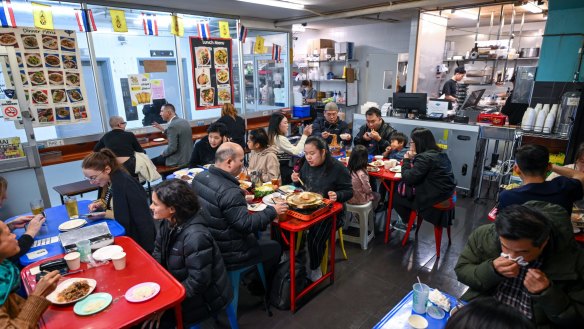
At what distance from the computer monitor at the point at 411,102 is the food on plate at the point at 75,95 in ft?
17.7

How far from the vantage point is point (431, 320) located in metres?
1.62

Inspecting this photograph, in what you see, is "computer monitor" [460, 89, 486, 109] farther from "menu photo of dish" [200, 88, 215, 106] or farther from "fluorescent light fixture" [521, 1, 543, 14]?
"menu photo of dish" [200, 88, 215, 106]

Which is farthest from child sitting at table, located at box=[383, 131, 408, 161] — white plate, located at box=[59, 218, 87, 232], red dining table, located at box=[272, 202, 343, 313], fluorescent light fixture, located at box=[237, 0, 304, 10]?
white plate, located at box=[59, 218, 87, 232]

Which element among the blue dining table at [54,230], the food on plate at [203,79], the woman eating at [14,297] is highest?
the food on plate at [203,79]

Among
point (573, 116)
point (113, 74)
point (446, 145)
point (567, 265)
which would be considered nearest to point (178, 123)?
point (113, 74)

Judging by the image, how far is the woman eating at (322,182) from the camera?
122 inches

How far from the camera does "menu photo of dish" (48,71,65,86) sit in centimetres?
482

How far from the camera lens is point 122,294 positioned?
176cm

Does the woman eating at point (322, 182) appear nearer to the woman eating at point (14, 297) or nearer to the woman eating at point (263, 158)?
the woman eating at point (263, 158)

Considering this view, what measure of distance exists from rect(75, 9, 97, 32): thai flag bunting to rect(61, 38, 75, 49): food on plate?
0.96 ft

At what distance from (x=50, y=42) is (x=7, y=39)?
0.48m

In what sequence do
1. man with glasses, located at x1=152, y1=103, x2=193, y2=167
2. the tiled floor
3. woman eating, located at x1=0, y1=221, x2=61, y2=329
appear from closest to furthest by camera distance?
woman eating, located at x1=0, y1=221, x2=61, y2=329 < the tiled floor < man with glasses, located at x1=152, y1=103, x2=193, y2=167

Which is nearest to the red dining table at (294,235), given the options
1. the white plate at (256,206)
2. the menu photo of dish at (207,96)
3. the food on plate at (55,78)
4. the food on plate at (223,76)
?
the white plate at (256,206)

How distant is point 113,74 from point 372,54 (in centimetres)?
664
